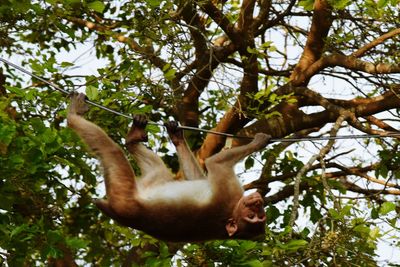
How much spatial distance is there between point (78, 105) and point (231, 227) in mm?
1412

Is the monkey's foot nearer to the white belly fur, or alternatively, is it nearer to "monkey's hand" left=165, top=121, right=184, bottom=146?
"monkey's hand" left=165, top=121, right=184, bottom=146

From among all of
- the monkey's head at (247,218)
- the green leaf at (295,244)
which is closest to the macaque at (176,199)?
the monkey's head at (247,218)

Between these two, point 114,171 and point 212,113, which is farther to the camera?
point 212,113

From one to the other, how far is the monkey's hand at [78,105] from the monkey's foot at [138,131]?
1.25 ft

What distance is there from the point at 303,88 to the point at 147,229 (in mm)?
3440

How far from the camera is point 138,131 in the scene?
6309 millimetres

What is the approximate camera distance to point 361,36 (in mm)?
8602

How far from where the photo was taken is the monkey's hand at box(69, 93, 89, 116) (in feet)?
20.2

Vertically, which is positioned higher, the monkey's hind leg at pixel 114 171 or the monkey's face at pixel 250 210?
the monkey's hind leg at pixel 114 171

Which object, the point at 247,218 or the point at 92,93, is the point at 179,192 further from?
the point at 92,93

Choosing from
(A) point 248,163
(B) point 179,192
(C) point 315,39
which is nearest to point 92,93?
(B) point 179,192

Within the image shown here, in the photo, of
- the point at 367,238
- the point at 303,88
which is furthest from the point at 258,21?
the point at 367,238

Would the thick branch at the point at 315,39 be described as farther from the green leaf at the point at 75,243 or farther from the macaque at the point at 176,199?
the green leaf at the point at 75,243

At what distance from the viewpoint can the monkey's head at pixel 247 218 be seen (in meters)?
5.90
